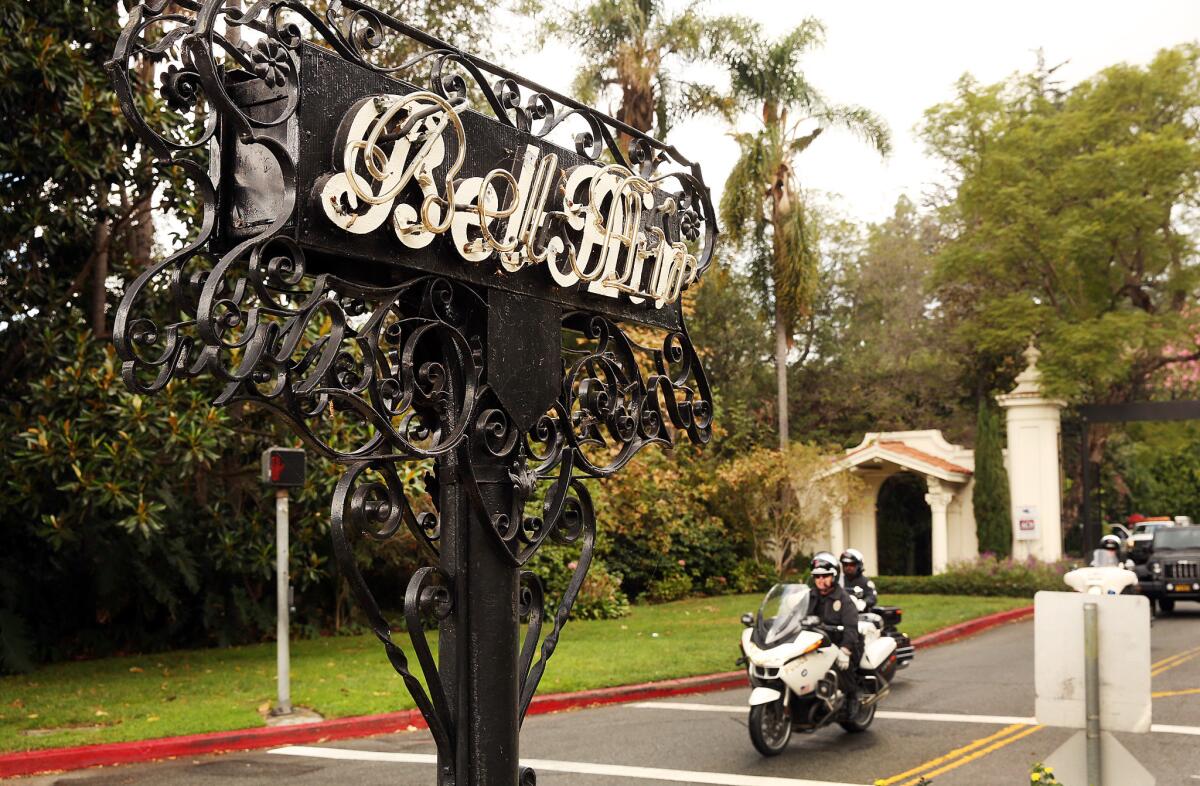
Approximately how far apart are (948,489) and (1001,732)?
21369 mm

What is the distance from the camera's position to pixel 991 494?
101 ft

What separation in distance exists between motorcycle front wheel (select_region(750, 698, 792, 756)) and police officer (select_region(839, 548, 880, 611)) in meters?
2.88

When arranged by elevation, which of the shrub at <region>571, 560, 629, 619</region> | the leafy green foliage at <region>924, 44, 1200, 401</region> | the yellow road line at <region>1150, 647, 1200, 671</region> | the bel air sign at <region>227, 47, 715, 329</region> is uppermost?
the leafy green foliage at <region>924, 44, 1200, 401</region>

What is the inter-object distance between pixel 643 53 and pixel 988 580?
49.1 ft

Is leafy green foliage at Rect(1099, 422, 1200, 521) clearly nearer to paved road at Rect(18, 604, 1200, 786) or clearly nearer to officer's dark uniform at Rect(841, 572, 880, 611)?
paved road at Rect(18, 604, 1200, 786)

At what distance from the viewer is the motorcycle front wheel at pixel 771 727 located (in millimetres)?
10375

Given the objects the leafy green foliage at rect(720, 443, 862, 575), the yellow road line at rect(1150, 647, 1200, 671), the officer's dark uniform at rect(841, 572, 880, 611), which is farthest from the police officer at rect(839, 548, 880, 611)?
the leafy green foliage at rect(720, 443, 862, 575)

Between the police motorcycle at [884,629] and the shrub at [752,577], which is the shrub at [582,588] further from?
the police motorcycle at [884,629]

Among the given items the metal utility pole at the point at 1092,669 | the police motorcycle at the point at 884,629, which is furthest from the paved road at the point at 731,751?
the metal utility pole at the point at 1092,669

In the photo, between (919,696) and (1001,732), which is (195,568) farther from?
(1001,732)

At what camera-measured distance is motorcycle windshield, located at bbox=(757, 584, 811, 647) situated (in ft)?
36.6

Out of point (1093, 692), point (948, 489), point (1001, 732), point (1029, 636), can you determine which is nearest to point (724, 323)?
point (948, 489)

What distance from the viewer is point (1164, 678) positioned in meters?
15.1

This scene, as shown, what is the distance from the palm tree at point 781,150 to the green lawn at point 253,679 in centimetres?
1137
